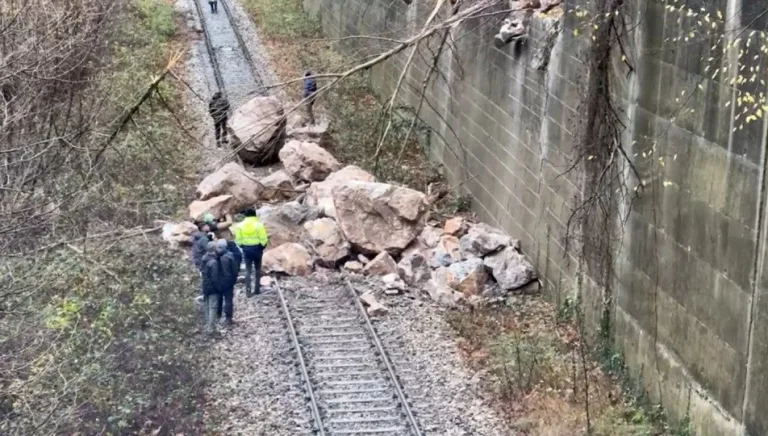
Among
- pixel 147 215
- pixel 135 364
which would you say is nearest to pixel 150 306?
pixel 135 364

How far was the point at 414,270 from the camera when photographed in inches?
639

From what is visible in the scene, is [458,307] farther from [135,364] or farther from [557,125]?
[135,364]

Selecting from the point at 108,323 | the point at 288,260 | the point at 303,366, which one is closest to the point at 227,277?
the point at 108,323

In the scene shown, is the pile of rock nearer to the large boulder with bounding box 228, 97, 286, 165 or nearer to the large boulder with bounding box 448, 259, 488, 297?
the large boulder with bounding box 448, 259, 488, 297

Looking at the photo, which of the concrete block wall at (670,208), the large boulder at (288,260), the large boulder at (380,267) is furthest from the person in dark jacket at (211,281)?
the concrete block wall at (670,208)

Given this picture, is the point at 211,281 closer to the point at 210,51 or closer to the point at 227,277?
the point at 227,277

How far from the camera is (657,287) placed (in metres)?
11.4

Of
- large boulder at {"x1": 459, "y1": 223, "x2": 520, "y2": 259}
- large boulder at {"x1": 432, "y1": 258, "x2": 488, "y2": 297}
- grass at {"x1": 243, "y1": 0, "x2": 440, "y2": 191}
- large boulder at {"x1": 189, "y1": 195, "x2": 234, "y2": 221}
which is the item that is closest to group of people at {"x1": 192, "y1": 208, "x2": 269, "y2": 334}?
large boulder at {"x1": 189, "y1": 195, "x2": 234, "y2": 221}

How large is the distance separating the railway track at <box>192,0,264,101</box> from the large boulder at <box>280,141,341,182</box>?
4.57 meters

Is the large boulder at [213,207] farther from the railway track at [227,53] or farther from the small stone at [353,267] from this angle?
the railway track at [227,53]

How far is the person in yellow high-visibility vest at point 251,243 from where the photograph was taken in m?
15.3

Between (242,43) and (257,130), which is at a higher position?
(242,43)

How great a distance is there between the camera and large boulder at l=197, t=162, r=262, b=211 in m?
19.1

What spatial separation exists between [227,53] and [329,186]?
14.5 metres
